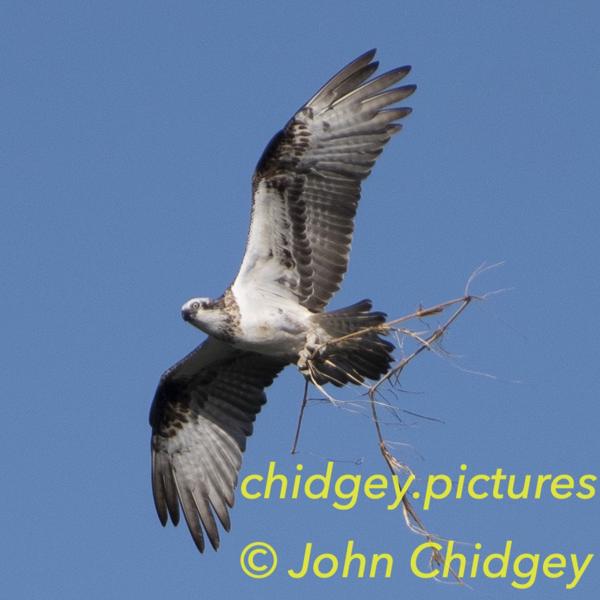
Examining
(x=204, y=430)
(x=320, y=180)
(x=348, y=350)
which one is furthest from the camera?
(x=204, y=430)

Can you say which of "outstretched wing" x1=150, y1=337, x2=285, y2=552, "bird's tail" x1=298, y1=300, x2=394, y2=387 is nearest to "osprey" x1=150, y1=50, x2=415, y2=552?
"bird's tail" x1=298, y1=300, x2=394, y2=387

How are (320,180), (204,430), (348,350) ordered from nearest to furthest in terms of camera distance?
(348,350)
(320,180)
(204,430)

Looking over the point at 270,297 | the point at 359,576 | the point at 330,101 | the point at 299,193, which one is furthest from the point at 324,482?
the point at 330,101

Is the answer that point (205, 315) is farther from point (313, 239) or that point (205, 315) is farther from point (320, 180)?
point (320, 180)

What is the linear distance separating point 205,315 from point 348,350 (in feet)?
3.65

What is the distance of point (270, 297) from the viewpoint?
10.3 m

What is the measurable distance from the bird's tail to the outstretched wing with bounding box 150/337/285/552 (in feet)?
3.94

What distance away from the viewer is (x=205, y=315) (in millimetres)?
9969

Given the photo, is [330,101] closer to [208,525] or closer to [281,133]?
[281,133]

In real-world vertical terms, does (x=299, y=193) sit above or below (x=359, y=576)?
above

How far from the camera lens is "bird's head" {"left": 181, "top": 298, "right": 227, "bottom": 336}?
32.7 ft

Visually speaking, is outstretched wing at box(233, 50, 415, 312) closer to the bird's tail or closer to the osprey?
the osprey

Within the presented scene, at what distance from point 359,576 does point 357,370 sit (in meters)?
1.67

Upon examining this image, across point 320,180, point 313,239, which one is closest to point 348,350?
point 313,239
